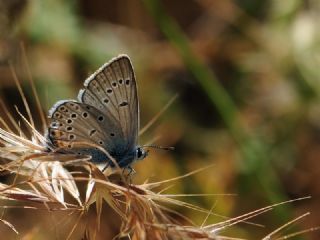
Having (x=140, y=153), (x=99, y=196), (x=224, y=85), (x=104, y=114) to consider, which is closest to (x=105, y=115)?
(x=104, y=114)

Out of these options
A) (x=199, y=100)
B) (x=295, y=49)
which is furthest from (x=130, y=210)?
(x=199, y=100)

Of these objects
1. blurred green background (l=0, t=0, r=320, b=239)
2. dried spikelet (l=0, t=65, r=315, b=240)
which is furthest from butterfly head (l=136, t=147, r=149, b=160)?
blurred green background (l=0, t=0, r=320, b=239)

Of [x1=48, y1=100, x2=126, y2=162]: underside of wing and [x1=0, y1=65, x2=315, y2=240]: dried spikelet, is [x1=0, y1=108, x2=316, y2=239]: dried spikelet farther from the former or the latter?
[x1=48, y1=100, x2=126, y2=162]: underside of wing

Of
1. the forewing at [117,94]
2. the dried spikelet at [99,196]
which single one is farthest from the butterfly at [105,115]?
the dried spikelet at [99,196]

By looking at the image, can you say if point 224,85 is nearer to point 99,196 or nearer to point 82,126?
point 82,126

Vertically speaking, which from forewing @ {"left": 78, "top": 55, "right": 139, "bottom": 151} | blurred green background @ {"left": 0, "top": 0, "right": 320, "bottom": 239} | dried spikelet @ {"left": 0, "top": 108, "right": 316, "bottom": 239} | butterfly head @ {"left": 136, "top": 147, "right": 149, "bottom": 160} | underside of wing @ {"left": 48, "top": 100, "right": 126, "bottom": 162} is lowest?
dried spikelet @ {"left": 0, "top": 108, "right": 316, "bottom": 239}

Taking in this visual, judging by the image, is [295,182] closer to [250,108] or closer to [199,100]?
[250,108]
